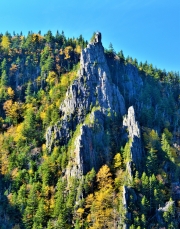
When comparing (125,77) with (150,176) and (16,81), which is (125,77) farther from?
(150,176)

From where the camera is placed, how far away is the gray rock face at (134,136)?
8091cm

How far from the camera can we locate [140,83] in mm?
119938

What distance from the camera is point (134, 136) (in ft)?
278

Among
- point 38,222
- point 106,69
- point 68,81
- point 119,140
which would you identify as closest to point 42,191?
point 38,222

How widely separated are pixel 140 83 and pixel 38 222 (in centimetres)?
6625

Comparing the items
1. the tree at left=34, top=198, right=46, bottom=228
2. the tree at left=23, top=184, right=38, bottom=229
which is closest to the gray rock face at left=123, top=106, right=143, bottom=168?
the tree at left=34, top=198, right=46, bottom=228

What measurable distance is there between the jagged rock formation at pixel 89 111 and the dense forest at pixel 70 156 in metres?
0.95

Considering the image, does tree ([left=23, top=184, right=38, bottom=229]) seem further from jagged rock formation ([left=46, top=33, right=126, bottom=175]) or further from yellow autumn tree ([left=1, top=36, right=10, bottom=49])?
yellow autumn tree ([left=1, top=36, right=10, bottom=49])

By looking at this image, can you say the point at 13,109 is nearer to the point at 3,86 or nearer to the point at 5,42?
the point at 3,86

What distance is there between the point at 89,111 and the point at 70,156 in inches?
648

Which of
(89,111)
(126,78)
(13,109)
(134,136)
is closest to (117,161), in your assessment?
(134,136)

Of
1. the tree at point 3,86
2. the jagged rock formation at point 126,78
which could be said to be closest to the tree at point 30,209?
the tree at point 3,86

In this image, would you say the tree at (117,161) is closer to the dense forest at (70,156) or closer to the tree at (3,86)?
the dense forest at (70,156)

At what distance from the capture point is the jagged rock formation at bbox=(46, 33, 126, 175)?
269 ft
